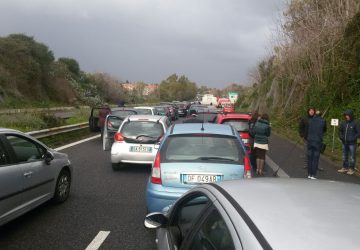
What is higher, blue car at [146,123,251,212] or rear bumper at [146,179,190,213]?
blue car at [146,123,251,212]

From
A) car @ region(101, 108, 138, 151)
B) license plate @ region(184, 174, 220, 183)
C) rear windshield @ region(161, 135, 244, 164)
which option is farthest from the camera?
car @ region(101, 108, 138, 151)

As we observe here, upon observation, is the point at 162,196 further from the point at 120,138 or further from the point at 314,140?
the point at 314,140

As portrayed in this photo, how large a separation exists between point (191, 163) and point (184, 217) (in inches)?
102

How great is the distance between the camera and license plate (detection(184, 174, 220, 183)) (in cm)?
590

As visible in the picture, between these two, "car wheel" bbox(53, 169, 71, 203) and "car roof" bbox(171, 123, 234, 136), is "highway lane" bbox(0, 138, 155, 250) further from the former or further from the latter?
"car roof" bbox(171, 123, 234, 136)

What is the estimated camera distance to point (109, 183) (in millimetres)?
9328

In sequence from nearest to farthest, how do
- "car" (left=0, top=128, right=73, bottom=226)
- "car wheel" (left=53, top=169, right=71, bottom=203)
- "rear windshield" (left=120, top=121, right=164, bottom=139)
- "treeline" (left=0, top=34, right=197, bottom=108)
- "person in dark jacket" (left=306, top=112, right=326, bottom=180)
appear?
"car" (left=0, top=128, right=73, bottom=226) < "car wheel" (left=53, top=169, right=71, bottom=203) < "person in dark jacket" (left=306, top=112, right=326, bottom=180) < "rear windshield" (left=120, top=121, right=164, bottom=139) < "treeline" (left=0, top=34, right=197, bottom=108)

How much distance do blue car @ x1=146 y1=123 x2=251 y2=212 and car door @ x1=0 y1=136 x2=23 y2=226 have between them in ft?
5.64

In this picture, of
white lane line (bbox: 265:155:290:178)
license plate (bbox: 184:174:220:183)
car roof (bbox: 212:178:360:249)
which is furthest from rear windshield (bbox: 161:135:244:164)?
white lane line (bbox: 265:155:290:178)

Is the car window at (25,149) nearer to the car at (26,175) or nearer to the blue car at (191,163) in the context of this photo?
the car at (26,175)

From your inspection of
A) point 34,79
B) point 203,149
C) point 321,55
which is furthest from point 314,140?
point 34,79

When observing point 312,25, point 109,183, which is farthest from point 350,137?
point 312,25

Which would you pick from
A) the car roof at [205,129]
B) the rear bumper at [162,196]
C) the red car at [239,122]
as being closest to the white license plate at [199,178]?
the rear bumper at [162,196]

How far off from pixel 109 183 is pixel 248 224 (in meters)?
7.44
